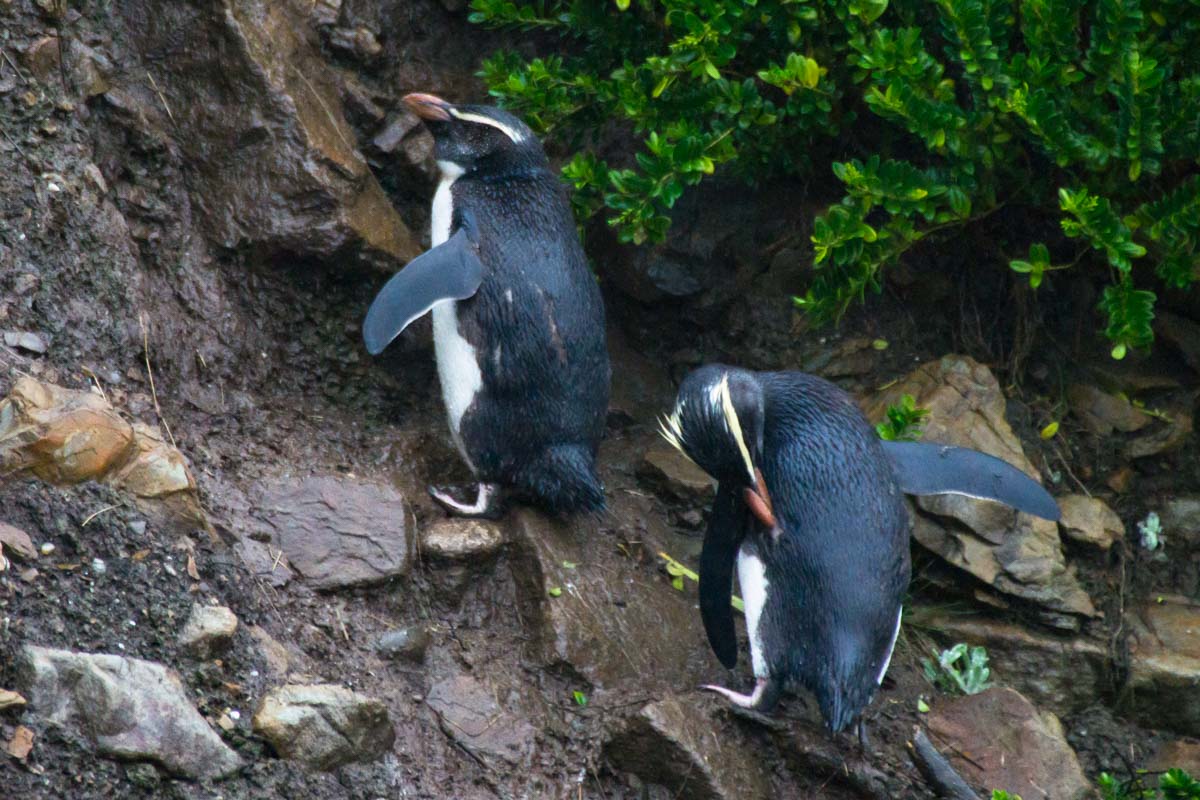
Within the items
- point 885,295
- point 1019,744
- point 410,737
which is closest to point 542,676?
point 410,737

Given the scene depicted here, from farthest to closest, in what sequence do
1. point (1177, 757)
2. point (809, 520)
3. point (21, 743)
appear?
point (1177, 757)
point (809, 520)
point (21, 743)

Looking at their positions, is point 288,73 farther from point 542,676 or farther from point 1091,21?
point 1091,21

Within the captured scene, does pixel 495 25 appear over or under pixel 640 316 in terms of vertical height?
over

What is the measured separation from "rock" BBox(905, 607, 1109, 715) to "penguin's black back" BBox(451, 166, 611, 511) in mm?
1261

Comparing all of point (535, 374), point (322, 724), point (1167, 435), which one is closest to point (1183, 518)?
point (1167, 435)

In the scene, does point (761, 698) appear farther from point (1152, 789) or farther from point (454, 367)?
point (454, 367)

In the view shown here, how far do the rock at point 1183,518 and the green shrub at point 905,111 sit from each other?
2.50ft

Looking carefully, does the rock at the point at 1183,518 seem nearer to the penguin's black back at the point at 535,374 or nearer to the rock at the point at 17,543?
the penguin's black back at the point at 535,374

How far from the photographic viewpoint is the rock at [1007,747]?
3607 mm

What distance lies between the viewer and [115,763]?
2.53 m

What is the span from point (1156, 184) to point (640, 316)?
1.78m

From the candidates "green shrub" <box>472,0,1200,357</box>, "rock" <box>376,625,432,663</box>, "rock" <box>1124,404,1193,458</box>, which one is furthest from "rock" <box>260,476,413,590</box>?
"rock" <box>1124,404,1193,458</box>

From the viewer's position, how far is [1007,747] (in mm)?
3680

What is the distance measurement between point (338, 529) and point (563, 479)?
2.18 feet
